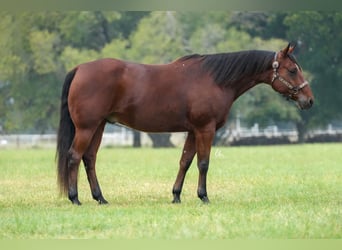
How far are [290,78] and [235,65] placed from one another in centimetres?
80

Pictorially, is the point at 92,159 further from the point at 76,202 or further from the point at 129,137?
the point at 129,137

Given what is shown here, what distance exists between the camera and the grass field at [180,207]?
754cm

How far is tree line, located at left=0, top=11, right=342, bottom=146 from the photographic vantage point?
38.7m

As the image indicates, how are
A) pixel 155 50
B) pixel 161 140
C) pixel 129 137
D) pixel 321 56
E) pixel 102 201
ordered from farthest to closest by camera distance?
pixel 129 137, pixel 321 56, pixel 155 50, pixel 161 140, pixel 102 201

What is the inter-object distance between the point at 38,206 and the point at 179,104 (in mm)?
2342

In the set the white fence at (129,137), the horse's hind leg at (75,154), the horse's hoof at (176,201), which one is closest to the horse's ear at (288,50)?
the horse's hoof at (176,201)

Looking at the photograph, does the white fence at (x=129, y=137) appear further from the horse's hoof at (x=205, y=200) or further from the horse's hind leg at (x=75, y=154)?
the horse's hind leg at (x=75, y=154)

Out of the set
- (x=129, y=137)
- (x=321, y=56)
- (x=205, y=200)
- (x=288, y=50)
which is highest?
(x=288, y=50)

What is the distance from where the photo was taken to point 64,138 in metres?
10.6

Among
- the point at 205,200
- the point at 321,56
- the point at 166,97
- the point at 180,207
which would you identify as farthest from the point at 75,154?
the point at 321,56

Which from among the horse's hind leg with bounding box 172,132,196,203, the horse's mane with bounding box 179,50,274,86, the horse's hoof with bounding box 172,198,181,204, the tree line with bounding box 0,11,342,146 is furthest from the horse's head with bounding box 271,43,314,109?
the tree line with bounding box 0,11,342,146

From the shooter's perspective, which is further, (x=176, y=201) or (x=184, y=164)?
(x=184, y=164)

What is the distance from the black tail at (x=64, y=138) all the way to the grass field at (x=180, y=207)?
13.8 inches

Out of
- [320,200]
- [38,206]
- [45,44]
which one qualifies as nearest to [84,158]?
[38,206]
